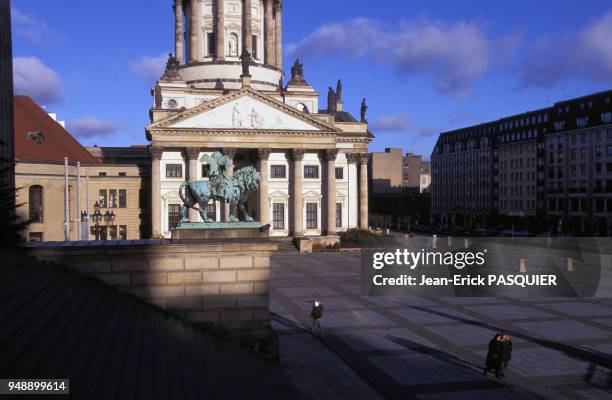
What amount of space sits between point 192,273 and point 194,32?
205ft

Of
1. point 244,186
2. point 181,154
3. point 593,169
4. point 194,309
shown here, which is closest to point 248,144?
point 181,154

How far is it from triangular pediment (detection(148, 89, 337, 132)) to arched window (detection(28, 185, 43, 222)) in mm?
12085

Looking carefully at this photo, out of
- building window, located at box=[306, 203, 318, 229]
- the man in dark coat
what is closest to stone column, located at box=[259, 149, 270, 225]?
building window, located at box=[306, 203, 318, 229]

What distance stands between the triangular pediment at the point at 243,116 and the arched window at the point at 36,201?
1208 centimetres

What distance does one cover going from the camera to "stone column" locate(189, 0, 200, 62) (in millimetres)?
72500

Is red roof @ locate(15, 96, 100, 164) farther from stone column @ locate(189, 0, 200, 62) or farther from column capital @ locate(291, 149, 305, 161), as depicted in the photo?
column capital @ locate(291, 149, 305, 161)

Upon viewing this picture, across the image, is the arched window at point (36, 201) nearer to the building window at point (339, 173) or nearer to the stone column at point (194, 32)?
the stone column at point (194, 32)

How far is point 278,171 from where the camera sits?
2420 inches

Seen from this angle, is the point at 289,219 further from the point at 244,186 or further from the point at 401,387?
the point at 401,387

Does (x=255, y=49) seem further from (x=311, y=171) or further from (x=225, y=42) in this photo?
(x=311, y=171)

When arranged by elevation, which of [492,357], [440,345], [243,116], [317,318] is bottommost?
[440,345]

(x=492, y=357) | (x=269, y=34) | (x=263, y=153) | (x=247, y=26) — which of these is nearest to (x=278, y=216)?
(x=263, y=153)

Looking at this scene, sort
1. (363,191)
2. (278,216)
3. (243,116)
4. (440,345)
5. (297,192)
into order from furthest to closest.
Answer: (363,191), (278,216), (297,192), (243,116), (440,345)

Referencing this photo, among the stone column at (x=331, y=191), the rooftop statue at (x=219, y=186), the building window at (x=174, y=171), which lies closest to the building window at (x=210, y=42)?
the building window at (x=174, y=171)
